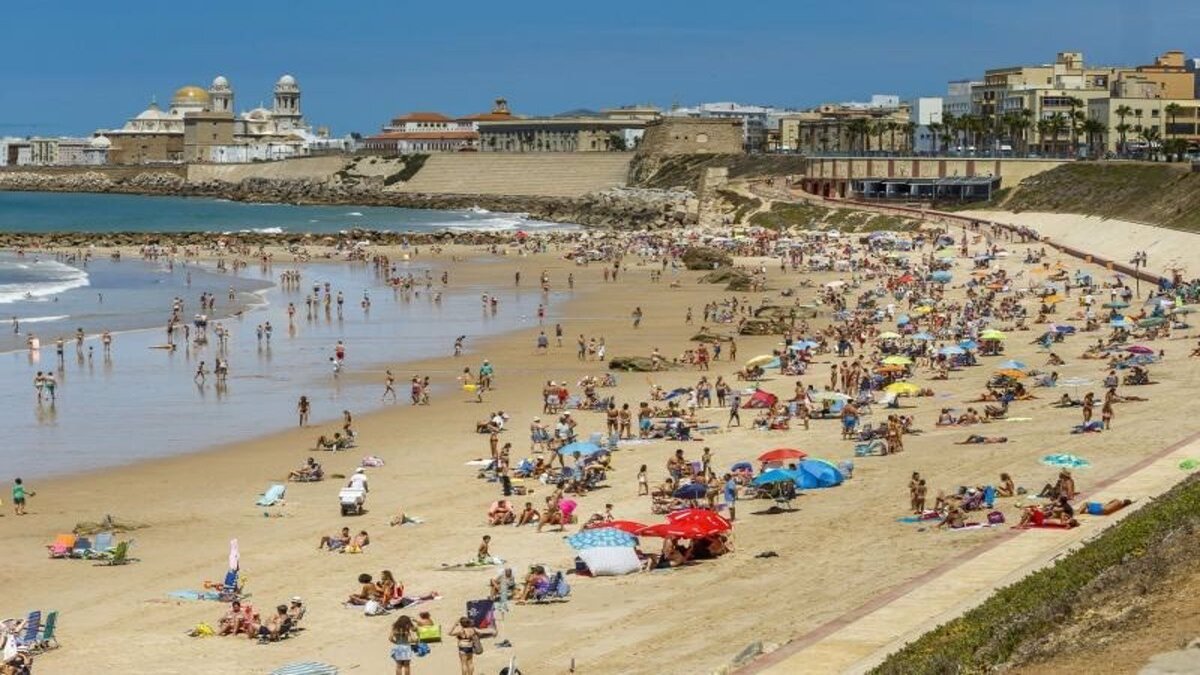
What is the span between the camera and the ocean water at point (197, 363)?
29.4 metres

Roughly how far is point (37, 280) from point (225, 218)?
6082 cm

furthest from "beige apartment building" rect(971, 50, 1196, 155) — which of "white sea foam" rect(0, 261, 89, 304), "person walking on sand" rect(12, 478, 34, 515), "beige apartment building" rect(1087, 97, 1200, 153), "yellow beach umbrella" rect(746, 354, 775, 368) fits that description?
"person walking on sand" rect(12, 478, 34, 515)

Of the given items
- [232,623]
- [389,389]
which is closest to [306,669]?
[232,623]

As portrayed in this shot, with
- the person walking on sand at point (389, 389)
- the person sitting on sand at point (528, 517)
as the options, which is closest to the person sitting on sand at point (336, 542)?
the person sitting on sand at point (528, 517)

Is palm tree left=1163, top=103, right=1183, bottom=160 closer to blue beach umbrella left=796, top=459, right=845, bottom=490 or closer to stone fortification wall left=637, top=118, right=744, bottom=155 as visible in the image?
stone fortification wall left=637, top=118, right=744, bottom=155

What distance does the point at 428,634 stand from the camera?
1575 cm

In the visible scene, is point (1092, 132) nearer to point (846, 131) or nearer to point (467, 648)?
point (846, 131)

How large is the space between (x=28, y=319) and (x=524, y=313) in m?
14.0

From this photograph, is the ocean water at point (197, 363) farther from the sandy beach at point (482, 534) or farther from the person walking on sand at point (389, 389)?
the sandy beach at point (482, 534)

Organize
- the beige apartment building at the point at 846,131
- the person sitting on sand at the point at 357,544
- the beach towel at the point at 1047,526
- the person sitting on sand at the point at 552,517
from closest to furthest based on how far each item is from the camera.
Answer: the beach towel at the point at 1047,526 < the person sitting on sand at the point at 357,544 < the person sitting on sand at the point at 552,517 < the beige apartment building at the point at 846,131

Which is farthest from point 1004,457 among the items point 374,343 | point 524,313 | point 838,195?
point 838,195

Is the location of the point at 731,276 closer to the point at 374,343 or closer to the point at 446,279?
the point at 446,279

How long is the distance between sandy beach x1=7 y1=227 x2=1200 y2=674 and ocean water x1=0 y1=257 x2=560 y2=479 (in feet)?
4.04

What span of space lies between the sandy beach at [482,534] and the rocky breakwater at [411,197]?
248ft
